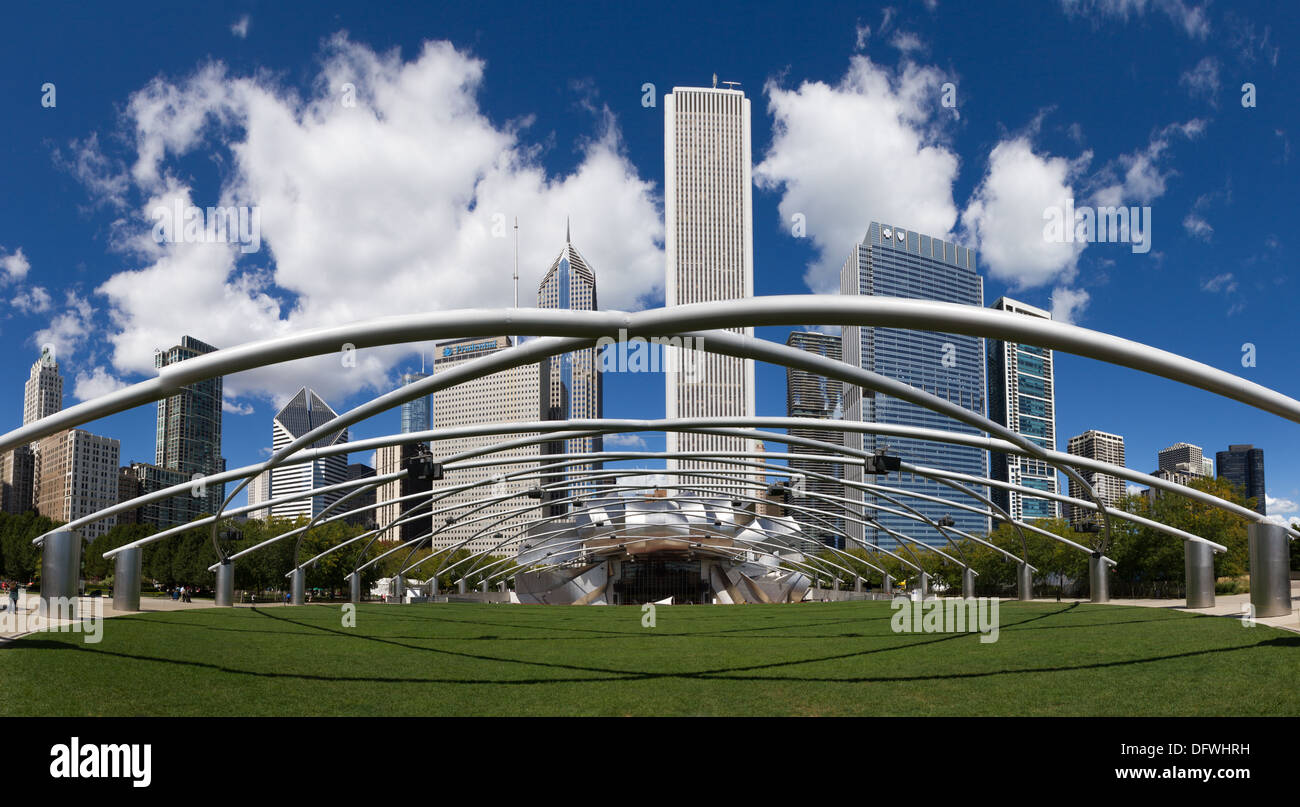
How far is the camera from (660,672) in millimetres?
12688

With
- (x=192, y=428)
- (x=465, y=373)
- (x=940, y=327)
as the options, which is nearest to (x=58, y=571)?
(x=465, y=373)

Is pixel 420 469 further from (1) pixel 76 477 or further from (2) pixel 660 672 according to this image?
(1) pixel 76 477

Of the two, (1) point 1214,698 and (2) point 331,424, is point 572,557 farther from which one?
(1) point 1214,698

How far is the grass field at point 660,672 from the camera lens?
9.43 m

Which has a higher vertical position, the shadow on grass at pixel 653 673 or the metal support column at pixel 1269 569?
the metal support column at pixel 1269 569

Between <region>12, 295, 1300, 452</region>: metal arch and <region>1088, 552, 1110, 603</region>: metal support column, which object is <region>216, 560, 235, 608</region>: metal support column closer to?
<region>12, 295, 1300, 452</region>: metal arch

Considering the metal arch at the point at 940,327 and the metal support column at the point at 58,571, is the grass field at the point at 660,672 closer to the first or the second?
the metal support column at the point at 58,571

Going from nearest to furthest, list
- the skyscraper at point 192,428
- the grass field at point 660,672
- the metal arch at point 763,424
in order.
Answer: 1. the grass field at point 660,672
2. the metal arch at point 763,424
3. the skyscraper at point 192,428

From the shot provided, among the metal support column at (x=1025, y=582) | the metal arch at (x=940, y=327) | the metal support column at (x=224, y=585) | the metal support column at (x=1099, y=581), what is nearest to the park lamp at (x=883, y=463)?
the metal arch at (x=940, y=327)

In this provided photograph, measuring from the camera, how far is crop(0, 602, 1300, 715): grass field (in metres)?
9.43

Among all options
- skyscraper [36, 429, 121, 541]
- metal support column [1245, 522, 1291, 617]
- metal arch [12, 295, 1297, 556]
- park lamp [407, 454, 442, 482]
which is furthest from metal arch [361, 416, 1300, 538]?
skyscraper [36, 429, 121, 541]
